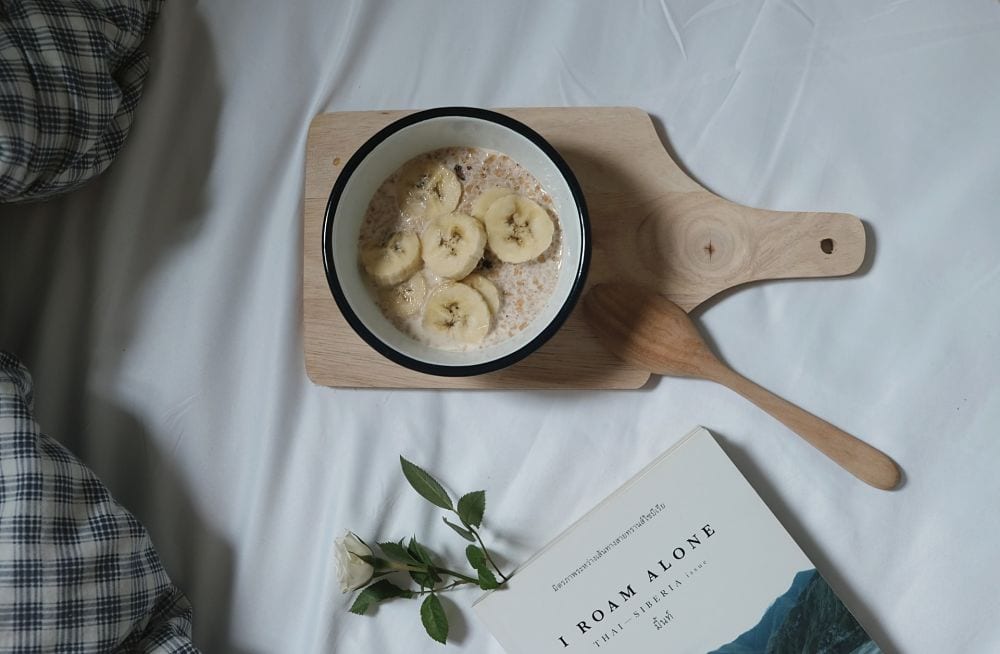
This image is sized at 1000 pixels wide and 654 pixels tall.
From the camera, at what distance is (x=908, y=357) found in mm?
832

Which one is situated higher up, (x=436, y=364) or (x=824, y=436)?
(x=436, y=364)

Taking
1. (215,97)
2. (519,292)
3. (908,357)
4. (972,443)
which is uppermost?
(215,97)

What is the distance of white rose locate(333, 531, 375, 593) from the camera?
2.62ft

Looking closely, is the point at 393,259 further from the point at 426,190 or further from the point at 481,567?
the point at 481,567

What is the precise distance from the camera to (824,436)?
79cm

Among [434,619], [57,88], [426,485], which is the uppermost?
[57,88]

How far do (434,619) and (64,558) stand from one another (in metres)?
0.35

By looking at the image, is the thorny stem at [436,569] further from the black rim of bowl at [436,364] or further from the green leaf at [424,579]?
the black rim of bowl at [436,364]

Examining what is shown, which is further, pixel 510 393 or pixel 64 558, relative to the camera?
pixel 510 393

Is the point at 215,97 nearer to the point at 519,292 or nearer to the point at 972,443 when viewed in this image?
the point at 519,292

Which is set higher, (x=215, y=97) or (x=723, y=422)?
(x=215, y=97)

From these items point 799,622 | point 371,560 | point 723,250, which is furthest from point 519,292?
point 799,622

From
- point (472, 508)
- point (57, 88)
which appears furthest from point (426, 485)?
point (57, 88)

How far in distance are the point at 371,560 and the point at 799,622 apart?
43 cm
